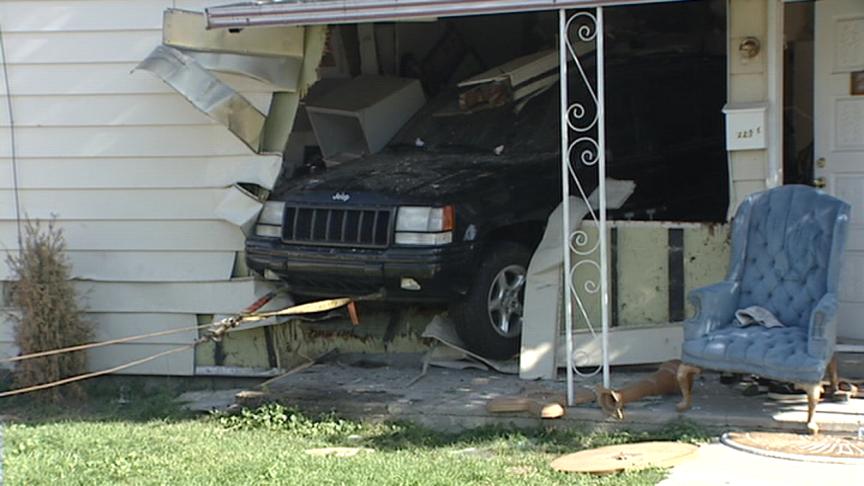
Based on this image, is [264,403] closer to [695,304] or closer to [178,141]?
[178,141]

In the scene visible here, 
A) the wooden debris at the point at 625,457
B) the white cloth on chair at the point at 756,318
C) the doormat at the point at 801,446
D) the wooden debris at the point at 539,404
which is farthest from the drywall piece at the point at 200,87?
the doormat at the point at 801,446

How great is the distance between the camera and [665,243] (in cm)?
822

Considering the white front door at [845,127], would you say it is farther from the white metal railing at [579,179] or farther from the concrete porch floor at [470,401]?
the white metal railing at [579,179]

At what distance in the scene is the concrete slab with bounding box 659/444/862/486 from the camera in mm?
6008

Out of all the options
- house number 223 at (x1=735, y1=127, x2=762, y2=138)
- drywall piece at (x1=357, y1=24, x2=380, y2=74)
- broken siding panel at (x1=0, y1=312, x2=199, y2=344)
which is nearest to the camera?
house number 223 at (x1=735, y1=127, x2=762, y2=138)

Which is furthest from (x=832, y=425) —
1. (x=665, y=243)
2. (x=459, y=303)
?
(x=459, y=303)

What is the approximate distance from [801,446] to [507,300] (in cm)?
262

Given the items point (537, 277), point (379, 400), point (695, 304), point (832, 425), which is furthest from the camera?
point (537, 277)

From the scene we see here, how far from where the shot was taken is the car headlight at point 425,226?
26.2 feet

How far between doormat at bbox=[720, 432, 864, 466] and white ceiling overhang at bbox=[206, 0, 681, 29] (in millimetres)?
2531

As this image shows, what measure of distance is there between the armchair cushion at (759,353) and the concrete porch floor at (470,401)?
0.38m

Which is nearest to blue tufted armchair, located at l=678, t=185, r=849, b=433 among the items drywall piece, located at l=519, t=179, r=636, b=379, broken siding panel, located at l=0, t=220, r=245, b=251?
drywall piece, located at l=519, t=179, r=636, b=379

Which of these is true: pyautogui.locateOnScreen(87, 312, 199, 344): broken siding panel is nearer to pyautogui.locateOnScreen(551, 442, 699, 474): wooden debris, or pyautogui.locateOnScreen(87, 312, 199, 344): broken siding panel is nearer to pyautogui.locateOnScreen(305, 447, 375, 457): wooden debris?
pyautogui.locateOnScreen(305, 447, 375, 457): wooden debris

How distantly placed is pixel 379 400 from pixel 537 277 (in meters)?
1.45
